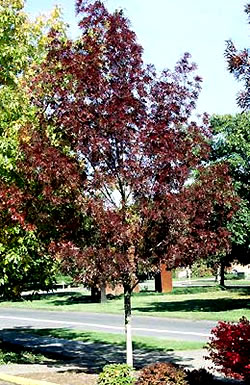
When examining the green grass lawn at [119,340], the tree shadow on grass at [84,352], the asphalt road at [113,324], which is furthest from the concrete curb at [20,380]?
the asphalt road at [113,324]

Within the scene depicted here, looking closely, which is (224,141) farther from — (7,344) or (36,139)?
(36,139)

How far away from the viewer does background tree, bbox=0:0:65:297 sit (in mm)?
12445

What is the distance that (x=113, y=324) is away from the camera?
938 inches

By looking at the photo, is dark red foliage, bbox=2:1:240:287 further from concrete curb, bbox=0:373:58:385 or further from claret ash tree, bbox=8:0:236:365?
concrete curb, bbox=0:373:58:385

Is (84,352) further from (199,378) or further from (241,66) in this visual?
(241,66)

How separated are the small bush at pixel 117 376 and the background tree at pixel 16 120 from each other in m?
2.86

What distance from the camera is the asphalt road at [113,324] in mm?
19534

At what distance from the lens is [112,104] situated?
9766mm

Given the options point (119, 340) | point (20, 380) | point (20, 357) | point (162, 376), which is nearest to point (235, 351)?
point (162, 376)

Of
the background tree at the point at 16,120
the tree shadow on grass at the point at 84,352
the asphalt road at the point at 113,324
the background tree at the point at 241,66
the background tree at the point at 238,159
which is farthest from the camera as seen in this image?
the background tree at the point at 238,159

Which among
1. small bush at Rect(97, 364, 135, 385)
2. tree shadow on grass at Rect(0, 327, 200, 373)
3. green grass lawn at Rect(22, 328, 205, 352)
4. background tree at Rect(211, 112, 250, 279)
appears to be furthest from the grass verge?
background tree at Rect(211, 112, 250, 279)

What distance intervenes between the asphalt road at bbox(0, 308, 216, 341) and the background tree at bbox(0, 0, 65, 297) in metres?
6.03

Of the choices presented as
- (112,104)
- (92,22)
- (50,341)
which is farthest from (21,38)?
(50,341)

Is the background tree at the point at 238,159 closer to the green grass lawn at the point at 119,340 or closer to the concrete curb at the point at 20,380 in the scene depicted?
the green grass lawn at the point at 119,340
